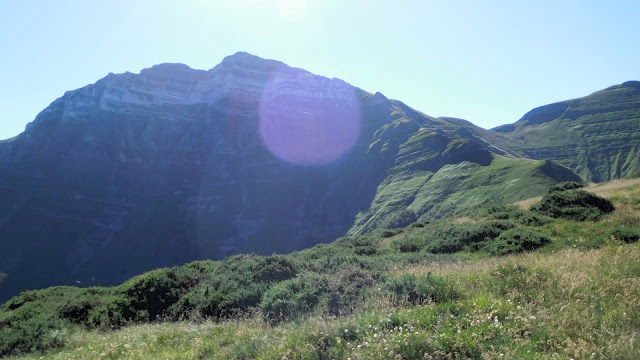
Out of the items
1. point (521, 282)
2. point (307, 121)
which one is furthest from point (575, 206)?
point (307, 121)

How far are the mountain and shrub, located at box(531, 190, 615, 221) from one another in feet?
432

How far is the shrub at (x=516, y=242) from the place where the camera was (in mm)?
13209

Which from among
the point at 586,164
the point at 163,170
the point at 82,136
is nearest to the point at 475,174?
the point at 586,164

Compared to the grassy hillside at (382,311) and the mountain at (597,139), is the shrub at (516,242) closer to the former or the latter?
the grassy hillside at (382,311)

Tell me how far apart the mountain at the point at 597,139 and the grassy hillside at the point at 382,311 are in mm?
144415

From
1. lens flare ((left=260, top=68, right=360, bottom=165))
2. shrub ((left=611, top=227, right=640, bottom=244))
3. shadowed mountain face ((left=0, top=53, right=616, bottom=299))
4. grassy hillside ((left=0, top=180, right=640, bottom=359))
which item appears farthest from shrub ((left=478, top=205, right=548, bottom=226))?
lens flare ((left=260, top=68, right=360, bottom=165))

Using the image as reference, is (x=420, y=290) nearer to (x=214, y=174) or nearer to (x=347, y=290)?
(x=347, y=290)

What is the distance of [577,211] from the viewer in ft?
52.6

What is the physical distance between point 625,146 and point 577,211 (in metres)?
167

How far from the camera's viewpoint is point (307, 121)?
180m

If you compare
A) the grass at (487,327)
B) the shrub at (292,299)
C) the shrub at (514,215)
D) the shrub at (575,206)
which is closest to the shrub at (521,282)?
the grass at (487,327)

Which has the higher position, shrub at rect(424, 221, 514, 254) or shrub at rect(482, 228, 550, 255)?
shrub at rect(482, 228, 550, 255)

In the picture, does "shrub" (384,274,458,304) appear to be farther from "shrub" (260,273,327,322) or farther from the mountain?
the mountain

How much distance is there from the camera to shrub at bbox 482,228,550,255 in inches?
520
